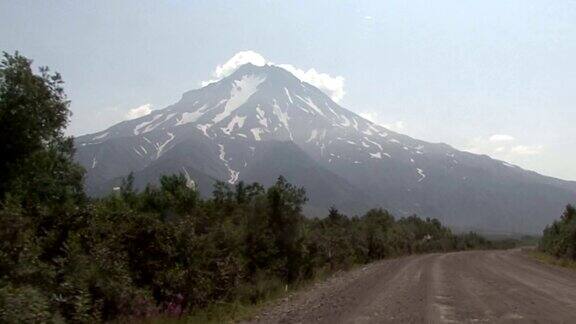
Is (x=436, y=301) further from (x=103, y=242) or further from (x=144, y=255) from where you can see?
(x=103, y=242)

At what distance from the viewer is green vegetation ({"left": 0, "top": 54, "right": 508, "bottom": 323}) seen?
895 cm

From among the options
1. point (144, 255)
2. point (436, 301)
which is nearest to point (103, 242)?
point (144, 255)

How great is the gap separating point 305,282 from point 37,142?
1124 cm

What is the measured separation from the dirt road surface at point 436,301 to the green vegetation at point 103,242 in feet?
5.00

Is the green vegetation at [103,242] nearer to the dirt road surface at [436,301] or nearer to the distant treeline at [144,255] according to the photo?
the distant treeline at [144,255]

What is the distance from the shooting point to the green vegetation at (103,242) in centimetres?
895

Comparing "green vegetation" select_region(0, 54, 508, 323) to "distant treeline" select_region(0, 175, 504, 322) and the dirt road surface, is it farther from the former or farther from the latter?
the dirt road surface

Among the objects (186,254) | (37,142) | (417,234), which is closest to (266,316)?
(186,254)

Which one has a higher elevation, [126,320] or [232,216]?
[232,216]

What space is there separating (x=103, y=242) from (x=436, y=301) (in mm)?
8430

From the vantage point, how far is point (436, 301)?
1475 centimetres

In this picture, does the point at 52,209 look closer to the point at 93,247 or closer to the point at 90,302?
the point at 93,247

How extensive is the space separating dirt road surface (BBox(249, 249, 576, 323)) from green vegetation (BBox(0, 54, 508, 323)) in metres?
1.52

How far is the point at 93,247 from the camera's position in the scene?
1078 centimetres
